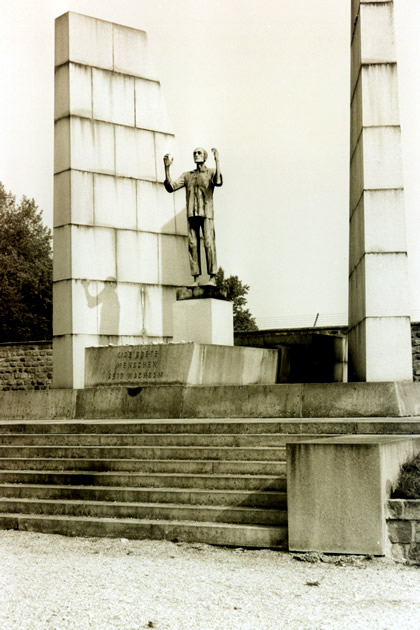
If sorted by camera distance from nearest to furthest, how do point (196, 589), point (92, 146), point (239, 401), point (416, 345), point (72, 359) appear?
1. point (196, 589)
2. point (239, 401)
3. point (72, 359)
4. point (92, 146)
5. point (416, 345)

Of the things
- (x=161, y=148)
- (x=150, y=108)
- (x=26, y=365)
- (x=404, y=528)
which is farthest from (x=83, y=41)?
(x=26, y=365)

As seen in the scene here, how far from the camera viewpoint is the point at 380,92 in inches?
456

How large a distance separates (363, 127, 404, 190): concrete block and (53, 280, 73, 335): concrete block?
5434mm

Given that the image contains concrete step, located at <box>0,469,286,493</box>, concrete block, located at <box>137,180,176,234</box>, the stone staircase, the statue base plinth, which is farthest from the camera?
concrete block, located at <box>137,180,176,234</box>

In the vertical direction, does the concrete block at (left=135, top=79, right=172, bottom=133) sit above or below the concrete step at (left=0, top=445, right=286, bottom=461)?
above

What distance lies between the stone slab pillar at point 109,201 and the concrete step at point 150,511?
5.20 meters

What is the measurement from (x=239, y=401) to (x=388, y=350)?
84.0 inches

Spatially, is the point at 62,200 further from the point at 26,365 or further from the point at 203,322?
the point at 26,365

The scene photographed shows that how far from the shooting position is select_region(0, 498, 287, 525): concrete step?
25.6ft

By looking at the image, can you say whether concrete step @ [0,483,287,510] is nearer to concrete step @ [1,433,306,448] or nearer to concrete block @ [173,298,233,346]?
concrete step @ [1,433,306,448]

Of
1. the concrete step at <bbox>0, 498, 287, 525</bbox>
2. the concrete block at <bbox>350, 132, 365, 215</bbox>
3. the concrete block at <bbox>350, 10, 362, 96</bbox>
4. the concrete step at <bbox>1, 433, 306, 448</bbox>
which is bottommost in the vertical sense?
the concrete step at <bbox>0, 498, 287, 525</bbox>

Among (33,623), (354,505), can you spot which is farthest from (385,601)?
(33,623)

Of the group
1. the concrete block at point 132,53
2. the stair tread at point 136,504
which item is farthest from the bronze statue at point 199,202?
the stair tread at point 136,504

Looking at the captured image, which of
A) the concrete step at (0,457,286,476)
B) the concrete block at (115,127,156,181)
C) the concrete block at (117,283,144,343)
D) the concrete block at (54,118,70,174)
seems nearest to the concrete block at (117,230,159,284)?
the concrete block at (117,283,144,343)
